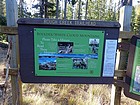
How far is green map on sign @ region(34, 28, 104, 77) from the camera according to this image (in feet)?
7.82

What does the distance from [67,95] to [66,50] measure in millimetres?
1676

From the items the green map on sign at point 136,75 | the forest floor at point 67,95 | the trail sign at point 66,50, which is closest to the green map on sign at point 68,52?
the trail sign at point 66,50

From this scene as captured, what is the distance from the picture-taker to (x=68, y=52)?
244 cm

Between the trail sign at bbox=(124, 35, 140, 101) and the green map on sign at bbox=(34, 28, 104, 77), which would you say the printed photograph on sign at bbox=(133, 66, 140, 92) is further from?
the green map on sign at bbox=(34, 28, 104, 77)

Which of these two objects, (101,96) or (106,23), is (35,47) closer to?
(106,23)

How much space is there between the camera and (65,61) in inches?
96.7

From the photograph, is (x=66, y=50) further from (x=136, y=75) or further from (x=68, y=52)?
(x=136, y=75)

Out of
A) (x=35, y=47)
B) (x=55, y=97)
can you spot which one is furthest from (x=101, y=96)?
(x=35, y=47)

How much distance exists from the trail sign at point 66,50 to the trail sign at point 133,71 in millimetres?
270

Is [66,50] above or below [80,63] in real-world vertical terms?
above

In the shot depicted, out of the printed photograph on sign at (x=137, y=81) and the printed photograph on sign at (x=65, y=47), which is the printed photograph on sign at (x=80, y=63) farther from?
the printed photograph on sign at (x=137, y=81)

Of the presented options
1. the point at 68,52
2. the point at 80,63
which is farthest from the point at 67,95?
the point at 68,52

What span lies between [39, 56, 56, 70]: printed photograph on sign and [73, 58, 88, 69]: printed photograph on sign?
283mm

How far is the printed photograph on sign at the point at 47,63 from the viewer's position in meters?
2.43
